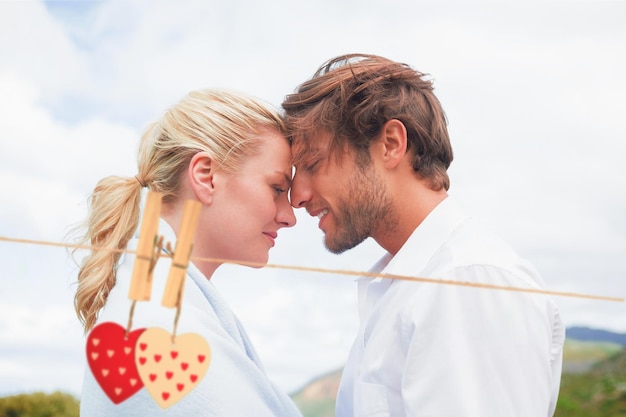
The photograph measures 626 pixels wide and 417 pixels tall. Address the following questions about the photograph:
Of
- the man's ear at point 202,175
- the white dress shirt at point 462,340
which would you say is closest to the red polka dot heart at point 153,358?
the white dress shirt at point 462,340

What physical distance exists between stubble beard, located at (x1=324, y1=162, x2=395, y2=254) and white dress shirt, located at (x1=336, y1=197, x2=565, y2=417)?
0.69 ft

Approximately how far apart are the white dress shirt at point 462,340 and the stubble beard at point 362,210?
209 mm

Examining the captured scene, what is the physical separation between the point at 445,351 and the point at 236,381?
1.89ft

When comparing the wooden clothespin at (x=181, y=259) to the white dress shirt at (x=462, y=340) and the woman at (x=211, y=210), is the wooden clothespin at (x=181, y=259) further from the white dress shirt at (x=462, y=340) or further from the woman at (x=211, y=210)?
the white dress shirt at (x=462, y=340)

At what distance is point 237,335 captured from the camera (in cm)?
227

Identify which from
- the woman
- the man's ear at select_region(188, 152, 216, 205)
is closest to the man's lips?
the woman

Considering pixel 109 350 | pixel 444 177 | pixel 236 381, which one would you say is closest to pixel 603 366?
pixel 444 177

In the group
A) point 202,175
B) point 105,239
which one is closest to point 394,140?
point 202,175

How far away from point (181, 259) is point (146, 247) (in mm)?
68

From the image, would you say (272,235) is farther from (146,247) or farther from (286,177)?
(146,247)

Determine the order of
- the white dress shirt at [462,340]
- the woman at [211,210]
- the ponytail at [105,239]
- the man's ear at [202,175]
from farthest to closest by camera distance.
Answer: the ponytail at [105,239]
the man's ear at [202,175]
the woman at [211,210]
the white dress shirt at [462,340]

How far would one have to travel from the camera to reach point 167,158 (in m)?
2.30

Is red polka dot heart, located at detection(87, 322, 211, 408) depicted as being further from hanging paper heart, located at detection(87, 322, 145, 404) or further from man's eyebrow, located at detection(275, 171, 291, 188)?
man's eyebrow, located at detection(275, 171, 291, 188)

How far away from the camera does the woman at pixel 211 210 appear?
2094mm
